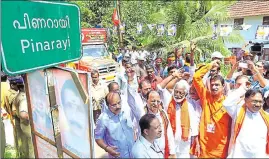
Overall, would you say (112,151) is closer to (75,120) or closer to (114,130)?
(114,130)

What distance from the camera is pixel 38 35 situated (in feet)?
4.12

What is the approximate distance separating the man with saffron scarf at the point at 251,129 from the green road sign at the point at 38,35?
1.72 metres

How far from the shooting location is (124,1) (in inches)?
739

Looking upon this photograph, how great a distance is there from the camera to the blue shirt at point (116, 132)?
2.43 m

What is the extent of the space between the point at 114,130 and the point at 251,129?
50.6 inches

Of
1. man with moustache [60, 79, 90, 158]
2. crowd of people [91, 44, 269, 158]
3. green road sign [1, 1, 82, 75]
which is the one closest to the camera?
green road sign [1, 1, 82, 75]

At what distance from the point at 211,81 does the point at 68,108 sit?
1.80 meters

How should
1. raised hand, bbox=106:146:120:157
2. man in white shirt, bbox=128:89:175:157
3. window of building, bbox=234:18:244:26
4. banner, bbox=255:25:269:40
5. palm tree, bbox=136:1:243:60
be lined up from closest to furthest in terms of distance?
raised hand, bbox=106:146:120:157, man in white shirt, bbox=128:89:175:157, banner, bbox=255:25:269:40, palm tree, bbox=136:1:243:60, window of building, bbox=234:18:244:26

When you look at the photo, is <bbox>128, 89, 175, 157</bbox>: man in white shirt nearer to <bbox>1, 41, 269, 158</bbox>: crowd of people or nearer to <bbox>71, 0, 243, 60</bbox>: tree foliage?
<bbox>1, 41, 269, 158</bbox>: crowd of people

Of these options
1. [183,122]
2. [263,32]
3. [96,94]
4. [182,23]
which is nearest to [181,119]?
[183,122]

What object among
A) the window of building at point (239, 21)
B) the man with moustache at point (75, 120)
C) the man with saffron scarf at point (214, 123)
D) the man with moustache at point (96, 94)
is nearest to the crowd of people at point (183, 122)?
the man with saffron scarf at point (214, 123)

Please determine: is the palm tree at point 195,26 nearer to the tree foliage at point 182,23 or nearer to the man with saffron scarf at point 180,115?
the tree foliage at point 182,23

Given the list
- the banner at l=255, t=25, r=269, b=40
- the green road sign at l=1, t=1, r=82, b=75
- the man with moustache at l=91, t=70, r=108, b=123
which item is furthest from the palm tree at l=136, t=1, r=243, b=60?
the green road sign at l=1, t=1, r=82, b=75

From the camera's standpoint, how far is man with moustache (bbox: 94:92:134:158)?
243cm
